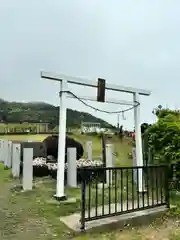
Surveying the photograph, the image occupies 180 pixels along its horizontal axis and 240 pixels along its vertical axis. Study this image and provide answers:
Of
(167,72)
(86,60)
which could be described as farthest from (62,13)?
(167,72)

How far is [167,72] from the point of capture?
39.7ft

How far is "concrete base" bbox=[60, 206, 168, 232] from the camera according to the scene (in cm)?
347

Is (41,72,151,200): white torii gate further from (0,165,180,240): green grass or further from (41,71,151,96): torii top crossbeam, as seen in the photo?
(0,165,180,240): green grass

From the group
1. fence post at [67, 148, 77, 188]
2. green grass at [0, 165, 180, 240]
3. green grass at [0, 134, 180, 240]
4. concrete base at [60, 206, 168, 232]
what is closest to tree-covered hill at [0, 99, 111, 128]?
fence post at [67, 148, 77, 188]

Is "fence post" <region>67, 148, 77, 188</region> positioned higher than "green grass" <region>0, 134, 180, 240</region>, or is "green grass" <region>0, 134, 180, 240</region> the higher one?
"fence post" <region>67, 148, 77, 188</region>

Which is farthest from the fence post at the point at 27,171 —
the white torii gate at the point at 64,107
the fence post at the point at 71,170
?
the white torii gate at the point at 64,107

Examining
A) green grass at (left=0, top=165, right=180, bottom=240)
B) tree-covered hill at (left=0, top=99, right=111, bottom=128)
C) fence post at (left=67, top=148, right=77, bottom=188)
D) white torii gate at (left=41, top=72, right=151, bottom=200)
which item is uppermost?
tree-covered hill at (left=0, top=99, right=111, bottom=128)

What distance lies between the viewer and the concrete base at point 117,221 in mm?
3474

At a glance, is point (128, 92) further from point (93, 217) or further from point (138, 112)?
point (93, 217)

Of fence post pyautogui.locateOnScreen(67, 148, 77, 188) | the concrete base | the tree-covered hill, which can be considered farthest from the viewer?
the tree-covered hill

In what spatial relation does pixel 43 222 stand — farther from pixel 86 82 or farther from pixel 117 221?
pixel 86 82

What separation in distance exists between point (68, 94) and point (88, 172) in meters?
2.06

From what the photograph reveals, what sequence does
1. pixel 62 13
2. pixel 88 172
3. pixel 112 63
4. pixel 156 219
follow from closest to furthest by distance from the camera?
pixel 88 172 < pixel 156 219 < pixel 62 13 < pixel 112 63

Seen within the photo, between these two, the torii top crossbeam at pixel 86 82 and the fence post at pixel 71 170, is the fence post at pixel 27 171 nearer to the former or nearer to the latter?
the fence post at pixel 71 170
